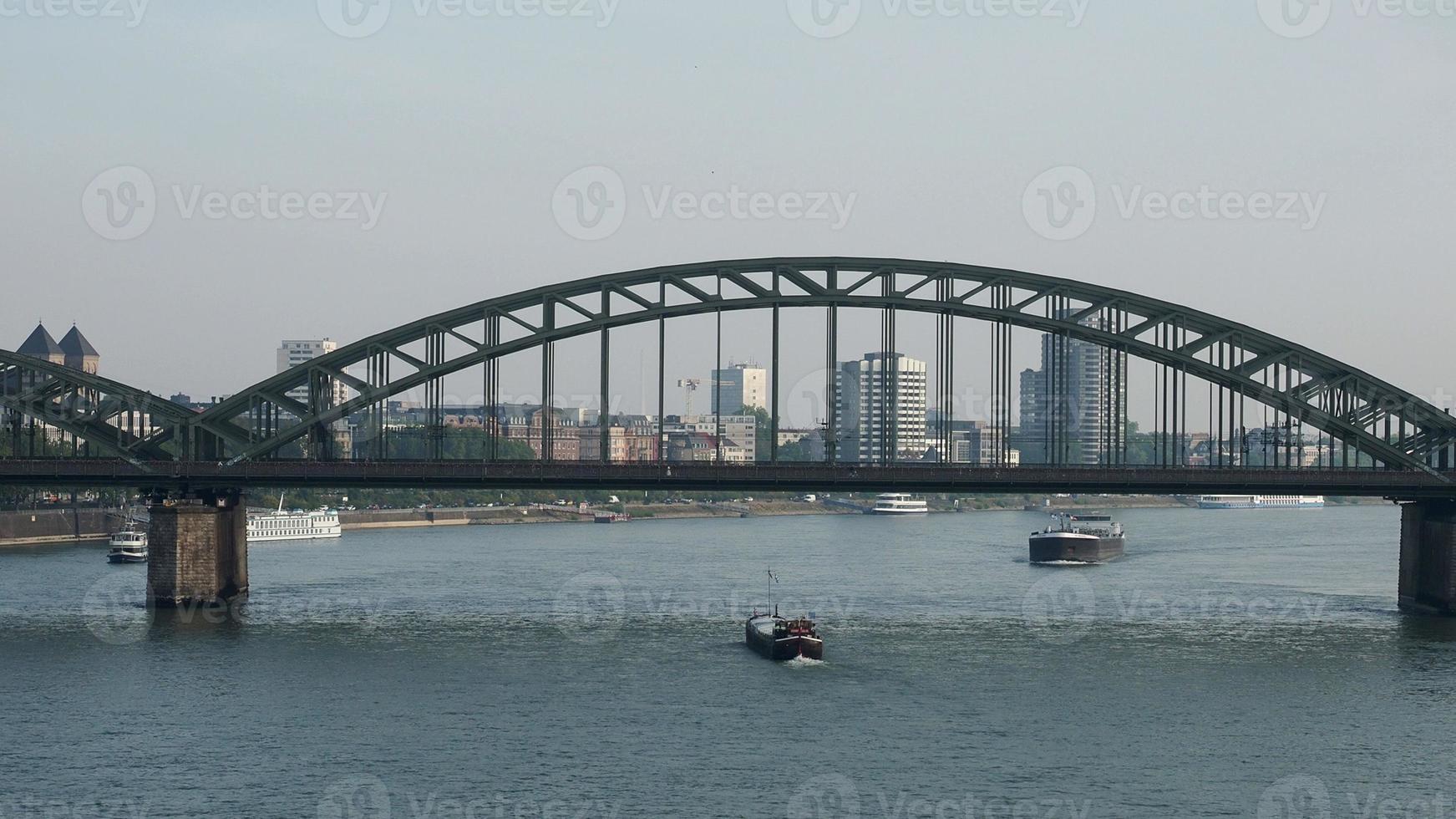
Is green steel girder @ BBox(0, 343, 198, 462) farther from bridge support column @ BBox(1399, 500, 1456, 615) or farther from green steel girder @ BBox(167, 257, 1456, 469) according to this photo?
bridge support column @ BBox(1399, 500, 1456, 615)

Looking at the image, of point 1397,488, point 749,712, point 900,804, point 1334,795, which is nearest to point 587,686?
point 749,712

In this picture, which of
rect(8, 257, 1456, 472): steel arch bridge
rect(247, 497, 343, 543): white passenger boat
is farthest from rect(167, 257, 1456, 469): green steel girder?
rect(247, 497, 343, 543): white passenger boat

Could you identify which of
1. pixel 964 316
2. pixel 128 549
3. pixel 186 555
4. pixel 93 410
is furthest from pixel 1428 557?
pixel 128 549

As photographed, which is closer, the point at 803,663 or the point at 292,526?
the point at 803,663

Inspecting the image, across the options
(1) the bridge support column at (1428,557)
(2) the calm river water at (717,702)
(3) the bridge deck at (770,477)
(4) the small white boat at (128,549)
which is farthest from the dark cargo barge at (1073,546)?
(4) the small white boat at (128,549)

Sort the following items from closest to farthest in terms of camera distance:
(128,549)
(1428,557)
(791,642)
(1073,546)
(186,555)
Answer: (791,642) → (186,555) → (1428,557) → (128,549) → (1073,546)

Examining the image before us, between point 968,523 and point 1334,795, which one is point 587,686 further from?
point 968,523

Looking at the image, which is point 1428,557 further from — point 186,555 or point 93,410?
point 93,410
